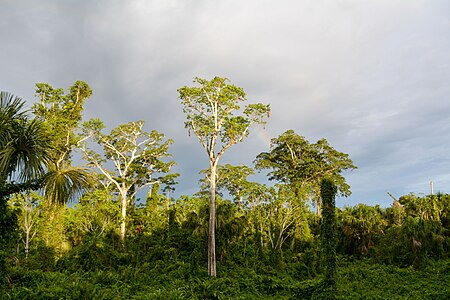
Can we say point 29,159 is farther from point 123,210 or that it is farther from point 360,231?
point 360,231

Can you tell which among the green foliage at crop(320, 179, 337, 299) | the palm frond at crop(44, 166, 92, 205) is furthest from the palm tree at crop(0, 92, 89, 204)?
the green foliage at crop(320, 179, 337, 299)

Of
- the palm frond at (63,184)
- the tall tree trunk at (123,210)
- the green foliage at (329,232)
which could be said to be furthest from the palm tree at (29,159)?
the tall tree trunk at (123,210)

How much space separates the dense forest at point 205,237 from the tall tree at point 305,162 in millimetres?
1956

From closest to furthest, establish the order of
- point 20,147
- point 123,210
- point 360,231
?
point 20,147 → point 123,210 → point 360,231

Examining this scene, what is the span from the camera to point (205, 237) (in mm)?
17641

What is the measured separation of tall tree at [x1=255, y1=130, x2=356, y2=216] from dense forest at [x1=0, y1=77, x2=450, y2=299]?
1.96 metres

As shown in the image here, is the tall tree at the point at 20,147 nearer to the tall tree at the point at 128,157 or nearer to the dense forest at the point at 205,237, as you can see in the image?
the dense forest at the point at 205,237

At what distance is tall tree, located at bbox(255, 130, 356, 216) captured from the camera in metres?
28.0

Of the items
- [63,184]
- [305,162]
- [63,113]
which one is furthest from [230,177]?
[63,184]

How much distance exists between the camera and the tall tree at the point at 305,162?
28.0m

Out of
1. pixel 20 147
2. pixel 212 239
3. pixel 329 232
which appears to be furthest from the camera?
pixel 212 239

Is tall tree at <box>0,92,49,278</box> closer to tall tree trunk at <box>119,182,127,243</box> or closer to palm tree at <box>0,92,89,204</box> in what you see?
palm tree at <box>0,92,89,204</box>

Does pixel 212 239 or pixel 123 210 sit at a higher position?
pixel 123 210

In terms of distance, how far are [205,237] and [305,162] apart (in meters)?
12.9
